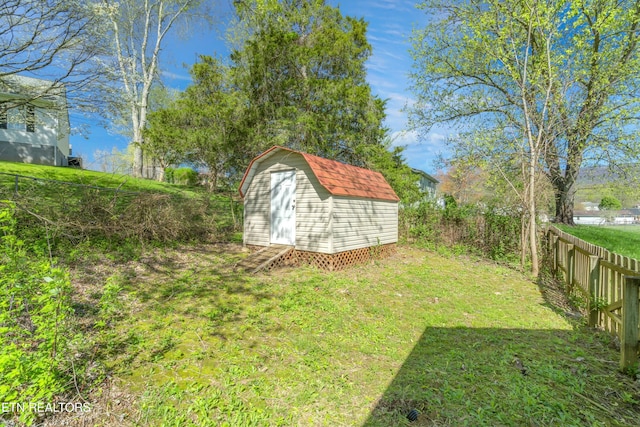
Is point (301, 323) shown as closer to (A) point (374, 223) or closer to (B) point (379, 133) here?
(A) point (374, 223)

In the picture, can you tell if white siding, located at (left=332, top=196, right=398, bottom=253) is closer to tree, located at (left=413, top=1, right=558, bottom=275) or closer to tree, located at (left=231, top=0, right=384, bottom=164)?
tree, located at (left=413, top=1, right=558, bottom=275)

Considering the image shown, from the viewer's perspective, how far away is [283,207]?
893cm

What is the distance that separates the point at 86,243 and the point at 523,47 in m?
15.4

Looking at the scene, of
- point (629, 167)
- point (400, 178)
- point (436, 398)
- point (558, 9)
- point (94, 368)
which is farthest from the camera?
point (400, 178)

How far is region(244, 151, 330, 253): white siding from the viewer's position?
8.07 metres

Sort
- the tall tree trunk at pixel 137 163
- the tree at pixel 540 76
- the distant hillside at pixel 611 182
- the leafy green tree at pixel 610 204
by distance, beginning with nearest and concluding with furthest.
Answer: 1. the tree at pixel 540 76
2. the distant hillside at pixel 611 182
3. the tall tree trunk at pixel 137 163
4. the leafy green tree at pixel 610 204

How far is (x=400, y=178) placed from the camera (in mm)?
14492

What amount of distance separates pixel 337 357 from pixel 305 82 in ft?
42.9

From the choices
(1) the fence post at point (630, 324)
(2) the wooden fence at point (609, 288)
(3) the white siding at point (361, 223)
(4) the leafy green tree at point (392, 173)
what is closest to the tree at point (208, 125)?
(4) the leafy green tree at point (392, 173)

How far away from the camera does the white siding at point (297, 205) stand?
8070mm

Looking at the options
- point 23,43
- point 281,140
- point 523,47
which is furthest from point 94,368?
point 523,47

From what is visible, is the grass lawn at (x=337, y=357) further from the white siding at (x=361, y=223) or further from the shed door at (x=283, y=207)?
the shed door at (x=283, y=207)

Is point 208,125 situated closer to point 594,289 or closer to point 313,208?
point 313,208

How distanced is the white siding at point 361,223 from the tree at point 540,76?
433 centimetres
